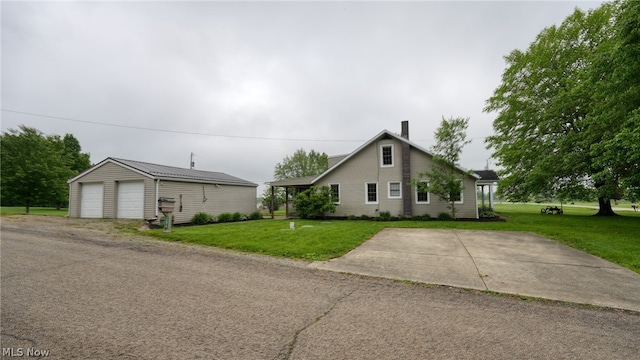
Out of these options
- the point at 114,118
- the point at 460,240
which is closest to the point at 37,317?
the point at 460,240

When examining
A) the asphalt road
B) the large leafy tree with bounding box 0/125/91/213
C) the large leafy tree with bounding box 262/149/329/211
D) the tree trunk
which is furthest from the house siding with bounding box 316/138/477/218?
the large leafy tree with bounding box 262/149/329/211

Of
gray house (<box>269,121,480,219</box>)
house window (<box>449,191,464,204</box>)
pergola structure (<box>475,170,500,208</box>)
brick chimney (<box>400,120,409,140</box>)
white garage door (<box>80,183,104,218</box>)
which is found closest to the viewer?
house window (<box>449,191,464,204</box>)

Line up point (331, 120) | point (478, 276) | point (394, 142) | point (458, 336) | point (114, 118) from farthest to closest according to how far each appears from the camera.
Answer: point (331, 120) → point (114, 118) → point (394, 142) → point (478, 276) → point (458, 336)

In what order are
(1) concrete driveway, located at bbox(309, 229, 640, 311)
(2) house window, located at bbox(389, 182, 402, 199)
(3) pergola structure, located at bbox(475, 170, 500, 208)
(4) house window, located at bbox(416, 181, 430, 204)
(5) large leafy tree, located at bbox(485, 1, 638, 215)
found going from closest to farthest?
(1) concrete driveway, located at bbox(309, 229, 640, 311) < (5) large leafy tree, located at bbox(485, 1, 638, 215) < (4) house window, located at bbox(416, 181, 430, 204) < (2) house window, located at bbox(389, 182, 402, 199) < (3) pergola structure, located at bbox(475, 170, 500, 208)

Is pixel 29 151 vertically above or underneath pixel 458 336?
above

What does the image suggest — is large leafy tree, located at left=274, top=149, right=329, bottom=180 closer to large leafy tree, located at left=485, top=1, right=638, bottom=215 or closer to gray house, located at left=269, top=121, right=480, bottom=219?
gray house, located at left=269, top=121, right=480, bottom=219

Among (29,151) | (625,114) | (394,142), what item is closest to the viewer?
(625,114)

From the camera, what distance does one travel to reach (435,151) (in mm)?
15992

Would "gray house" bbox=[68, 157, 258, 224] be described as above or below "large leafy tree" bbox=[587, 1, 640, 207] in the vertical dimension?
below

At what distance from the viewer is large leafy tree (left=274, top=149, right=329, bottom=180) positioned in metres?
48.7

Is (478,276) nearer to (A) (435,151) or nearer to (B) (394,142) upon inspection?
(A) (435,151)

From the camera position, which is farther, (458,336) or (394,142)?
(394,142)

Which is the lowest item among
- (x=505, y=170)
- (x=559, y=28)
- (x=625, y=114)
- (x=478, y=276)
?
(x=478, y=276)

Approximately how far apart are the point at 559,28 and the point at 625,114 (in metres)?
11.6
